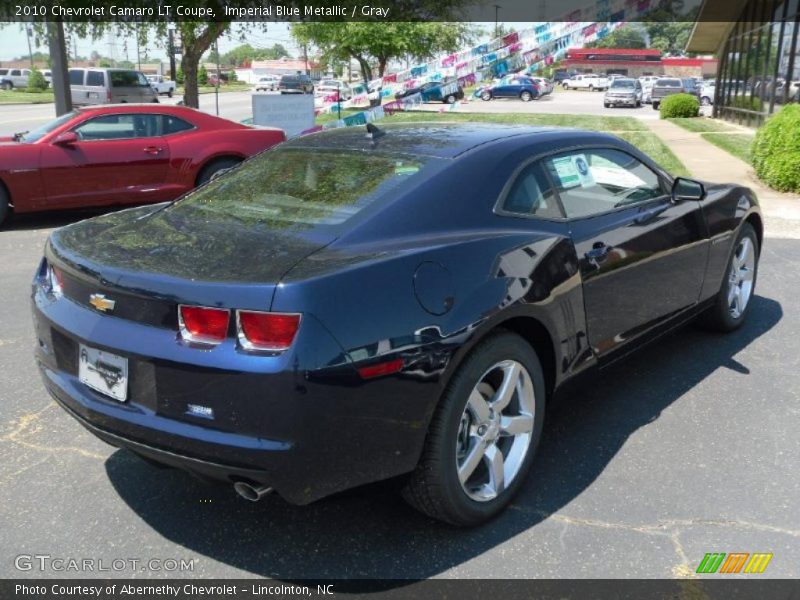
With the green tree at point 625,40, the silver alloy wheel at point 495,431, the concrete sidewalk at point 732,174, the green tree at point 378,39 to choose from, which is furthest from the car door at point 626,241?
the green tree at point 625,40

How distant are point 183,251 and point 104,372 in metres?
0.51

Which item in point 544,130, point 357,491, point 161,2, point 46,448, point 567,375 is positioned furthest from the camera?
point 161,2

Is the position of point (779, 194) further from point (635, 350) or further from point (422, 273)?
point (422, 273)

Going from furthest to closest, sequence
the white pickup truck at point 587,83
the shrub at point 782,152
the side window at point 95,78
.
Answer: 1. the white pickup truck at point 587,83
2. the side window at point 95,78
3. the shrub at point 782,152

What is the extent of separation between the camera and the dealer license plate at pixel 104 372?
261 centimetres

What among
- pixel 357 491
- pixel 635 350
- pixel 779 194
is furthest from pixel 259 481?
pixel 779 194

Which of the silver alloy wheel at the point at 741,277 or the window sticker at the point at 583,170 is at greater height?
the window sticker at the point at 583,170

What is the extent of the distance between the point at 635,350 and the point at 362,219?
5.95ft

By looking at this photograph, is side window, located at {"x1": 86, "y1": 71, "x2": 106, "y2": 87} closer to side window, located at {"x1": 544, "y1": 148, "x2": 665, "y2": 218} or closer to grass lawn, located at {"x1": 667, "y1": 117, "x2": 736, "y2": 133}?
grass lawn, located at {"x1": 667, "y1": 117, "x2": 736, "y2": 133}

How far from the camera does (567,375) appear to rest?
11.0 feet

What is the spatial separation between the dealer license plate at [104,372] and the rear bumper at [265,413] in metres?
0.03

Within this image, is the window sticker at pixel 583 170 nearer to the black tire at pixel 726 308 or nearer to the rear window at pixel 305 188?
the rear window at pixel 305 188

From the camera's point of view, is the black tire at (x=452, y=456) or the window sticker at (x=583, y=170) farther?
the window sticker at (x=583, y=170)

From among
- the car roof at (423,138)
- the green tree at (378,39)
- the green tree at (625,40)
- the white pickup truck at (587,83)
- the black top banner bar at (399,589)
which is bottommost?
the black top banner bar at (399,589)
